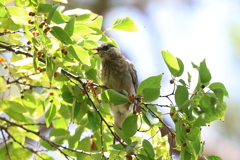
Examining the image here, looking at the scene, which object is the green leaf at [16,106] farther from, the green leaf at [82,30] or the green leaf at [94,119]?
the green leaf at [82,30]

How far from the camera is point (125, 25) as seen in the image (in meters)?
2.18

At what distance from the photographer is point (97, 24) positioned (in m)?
2.17

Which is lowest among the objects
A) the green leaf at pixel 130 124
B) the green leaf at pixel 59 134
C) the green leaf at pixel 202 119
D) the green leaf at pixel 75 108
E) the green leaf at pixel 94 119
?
the green leaf at pixel 59 134

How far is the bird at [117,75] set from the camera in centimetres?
321

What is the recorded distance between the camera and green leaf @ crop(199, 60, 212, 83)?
181cm

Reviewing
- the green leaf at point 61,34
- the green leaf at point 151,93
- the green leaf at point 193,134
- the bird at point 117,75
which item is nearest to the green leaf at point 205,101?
the green leaf at point 193,134

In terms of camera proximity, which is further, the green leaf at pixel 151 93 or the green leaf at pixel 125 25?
the green leaf at pixel 125 25

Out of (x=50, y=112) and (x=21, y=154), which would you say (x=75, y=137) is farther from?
(x=21, y=154)

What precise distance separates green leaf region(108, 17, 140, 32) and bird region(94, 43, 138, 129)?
1.02 m

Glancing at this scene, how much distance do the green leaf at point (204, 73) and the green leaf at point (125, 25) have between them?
56cm

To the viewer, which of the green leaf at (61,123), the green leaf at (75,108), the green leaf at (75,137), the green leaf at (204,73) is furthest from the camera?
the green leaf at (61,123)

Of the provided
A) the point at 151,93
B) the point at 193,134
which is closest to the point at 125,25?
the point at 151,93

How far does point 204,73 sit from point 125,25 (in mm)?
619

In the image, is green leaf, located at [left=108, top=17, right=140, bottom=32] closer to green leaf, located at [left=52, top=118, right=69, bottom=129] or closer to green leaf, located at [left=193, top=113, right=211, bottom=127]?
green leaf, located at [left=193, top=113, right=211, bottom=127]
